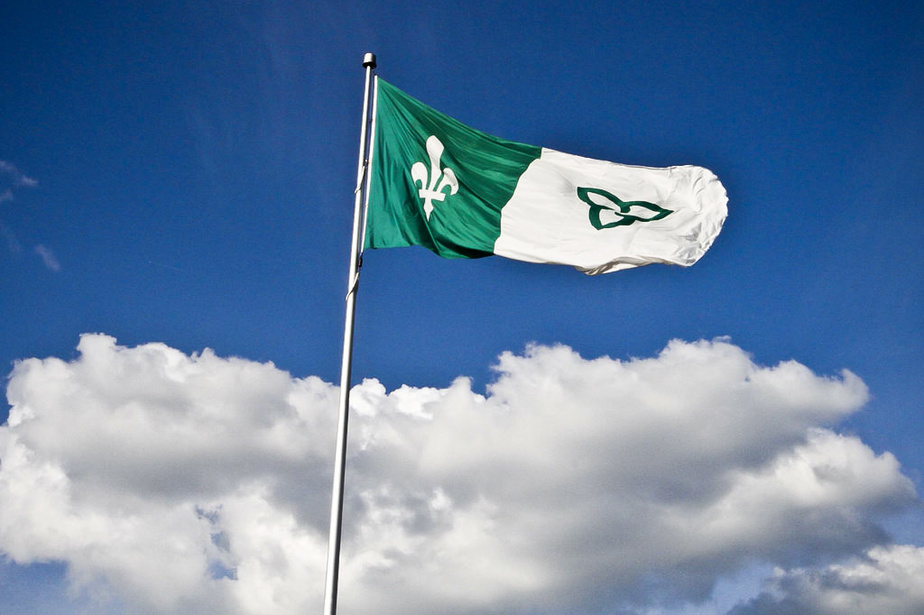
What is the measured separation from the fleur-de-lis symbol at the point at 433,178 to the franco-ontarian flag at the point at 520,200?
2cm

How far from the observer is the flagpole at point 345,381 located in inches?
629

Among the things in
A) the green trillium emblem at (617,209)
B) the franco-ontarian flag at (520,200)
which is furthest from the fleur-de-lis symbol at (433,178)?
the green trillium emblem at (617,209)

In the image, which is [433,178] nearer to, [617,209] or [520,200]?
[520,200]

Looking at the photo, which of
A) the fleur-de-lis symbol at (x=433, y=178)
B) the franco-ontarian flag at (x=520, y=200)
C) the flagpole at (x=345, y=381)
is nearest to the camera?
the flagpole at (x=345, y=381)

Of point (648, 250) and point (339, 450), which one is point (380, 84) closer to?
point (648, 250)

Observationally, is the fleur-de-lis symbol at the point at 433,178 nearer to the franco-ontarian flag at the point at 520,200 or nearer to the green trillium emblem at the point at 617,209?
the franco-ontarian flag at the point at 520,200

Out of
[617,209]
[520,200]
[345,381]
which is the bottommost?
[345,381]

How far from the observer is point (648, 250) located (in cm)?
2027

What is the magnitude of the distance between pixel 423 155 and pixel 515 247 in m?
3.03

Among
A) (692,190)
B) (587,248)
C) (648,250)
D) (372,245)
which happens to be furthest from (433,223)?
(692,190)

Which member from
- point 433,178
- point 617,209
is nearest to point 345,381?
point 433,178

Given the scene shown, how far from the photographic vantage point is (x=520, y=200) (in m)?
21.3

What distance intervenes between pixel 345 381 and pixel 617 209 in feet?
26.2

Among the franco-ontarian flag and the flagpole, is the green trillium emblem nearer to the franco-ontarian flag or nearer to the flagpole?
the franco-ontarian flag
